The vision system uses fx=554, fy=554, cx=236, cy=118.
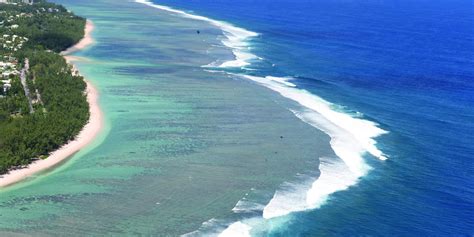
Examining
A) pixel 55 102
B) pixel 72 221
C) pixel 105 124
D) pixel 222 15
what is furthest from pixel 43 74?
pixel 222 15

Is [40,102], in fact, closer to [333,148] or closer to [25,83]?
[25,83]

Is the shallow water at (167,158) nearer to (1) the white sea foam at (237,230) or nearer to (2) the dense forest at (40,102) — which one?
(1) the white sea foam at (237,230)

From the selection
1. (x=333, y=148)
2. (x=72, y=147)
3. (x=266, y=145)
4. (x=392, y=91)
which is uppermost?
(x=392, y=91)

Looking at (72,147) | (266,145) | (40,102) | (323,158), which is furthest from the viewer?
(40,102)

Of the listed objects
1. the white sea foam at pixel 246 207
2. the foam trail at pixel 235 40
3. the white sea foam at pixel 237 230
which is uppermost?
the foam trail at pixel 235 40

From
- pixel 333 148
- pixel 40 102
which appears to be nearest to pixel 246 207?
pixel 333 148

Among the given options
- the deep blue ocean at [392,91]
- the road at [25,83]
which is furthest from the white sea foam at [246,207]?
the road at [25,83]

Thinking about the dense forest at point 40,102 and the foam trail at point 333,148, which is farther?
the dense forest at point 40,102

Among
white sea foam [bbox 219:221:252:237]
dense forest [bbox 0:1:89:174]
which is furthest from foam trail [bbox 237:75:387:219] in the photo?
dense forest [bbox 0:1:89:174]
